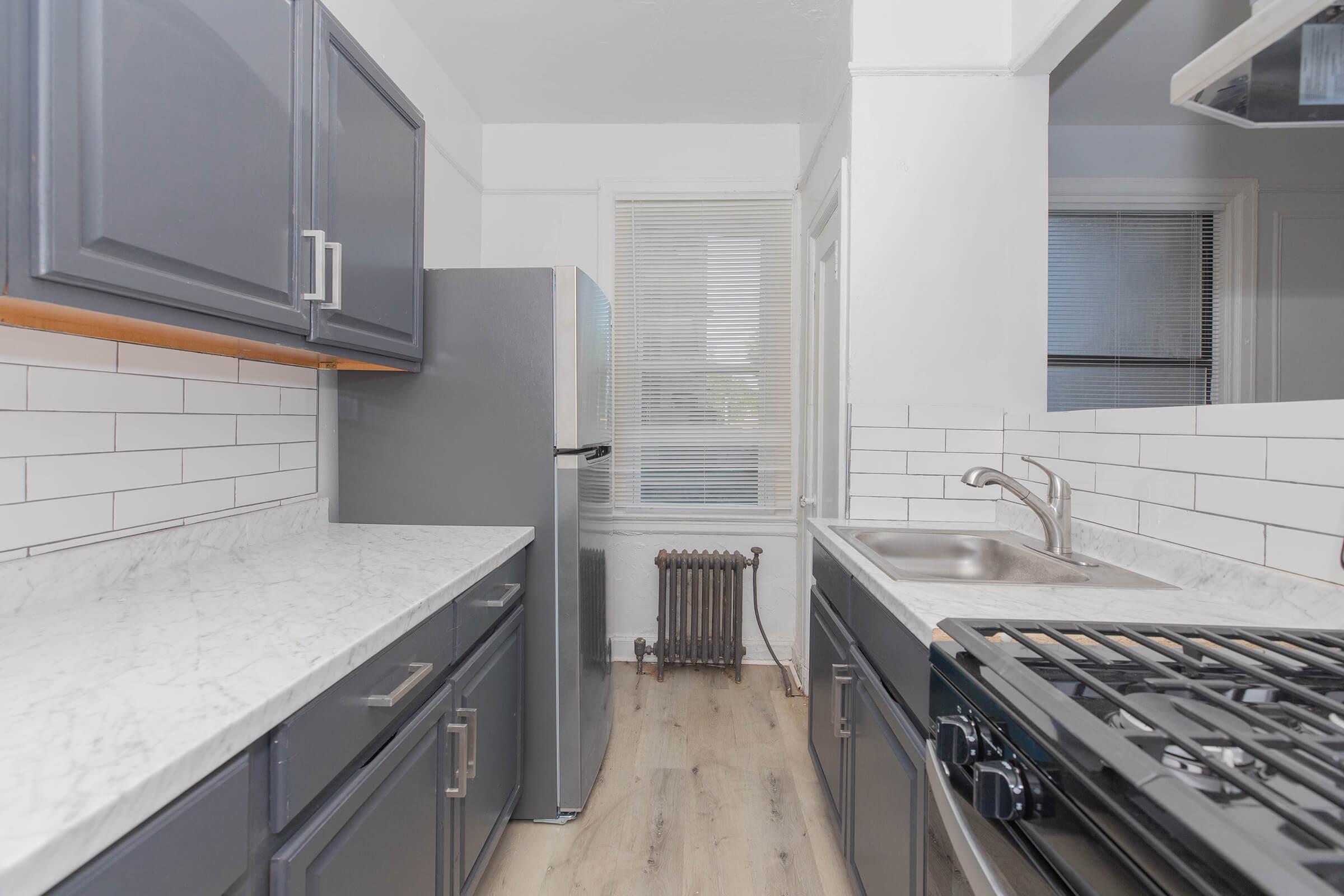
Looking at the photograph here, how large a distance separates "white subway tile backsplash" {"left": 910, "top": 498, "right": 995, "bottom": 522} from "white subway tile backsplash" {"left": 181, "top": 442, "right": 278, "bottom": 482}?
6.56 feet

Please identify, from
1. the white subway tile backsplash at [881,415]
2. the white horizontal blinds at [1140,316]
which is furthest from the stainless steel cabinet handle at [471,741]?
the white horizontal blinds at [1140,316]

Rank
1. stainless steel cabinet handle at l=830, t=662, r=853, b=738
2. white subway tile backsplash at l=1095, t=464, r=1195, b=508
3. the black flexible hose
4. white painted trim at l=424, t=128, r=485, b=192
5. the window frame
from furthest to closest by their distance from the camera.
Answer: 1. the window frame
2. the black flexible hose
3. white painted trim at l=424, t=128, r=485, b=192
4. stainless steel cabinet handle at l=830, t=662, r=853, b=738
5. white subway tile backsplash at l=1095, t=464, r=1195, b=508

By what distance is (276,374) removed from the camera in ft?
5.53

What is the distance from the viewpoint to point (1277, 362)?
237 cm

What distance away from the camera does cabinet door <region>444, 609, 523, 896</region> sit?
1326 mm

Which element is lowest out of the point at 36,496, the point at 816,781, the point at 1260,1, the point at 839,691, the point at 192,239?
the point at 816,781

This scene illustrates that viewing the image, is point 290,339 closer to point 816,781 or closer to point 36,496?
point 36,496

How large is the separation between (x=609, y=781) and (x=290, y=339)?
176 cm

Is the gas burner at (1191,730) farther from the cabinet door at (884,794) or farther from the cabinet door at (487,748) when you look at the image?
the cabinet door at (487,748)

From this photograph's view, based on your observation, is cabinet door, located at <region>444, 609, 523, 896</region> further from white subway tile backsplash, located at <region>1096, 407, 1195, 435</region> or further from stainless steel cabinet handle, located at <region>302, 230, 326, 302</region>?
white subway tile backsplash, located at <region>1096, 407, 1195, 435</region>

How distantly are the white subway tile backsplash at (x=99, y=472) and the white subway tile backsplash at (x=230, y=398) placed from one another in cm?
13

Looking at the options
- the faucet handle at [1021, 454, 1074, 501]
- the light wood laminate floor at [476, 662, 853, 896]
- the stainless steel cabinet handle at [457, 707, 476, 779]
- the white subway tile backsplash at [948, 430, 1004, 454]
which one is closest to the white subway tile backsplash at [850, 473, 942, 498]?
the white subway tile backsplash at [948, 430, 1004, 454]

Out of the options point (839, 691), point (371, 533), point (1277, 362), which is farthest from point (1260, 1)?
point (371, 533)

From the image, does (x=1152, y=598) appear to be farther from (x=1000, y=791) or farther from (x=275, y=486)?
(x=275, y=486)
